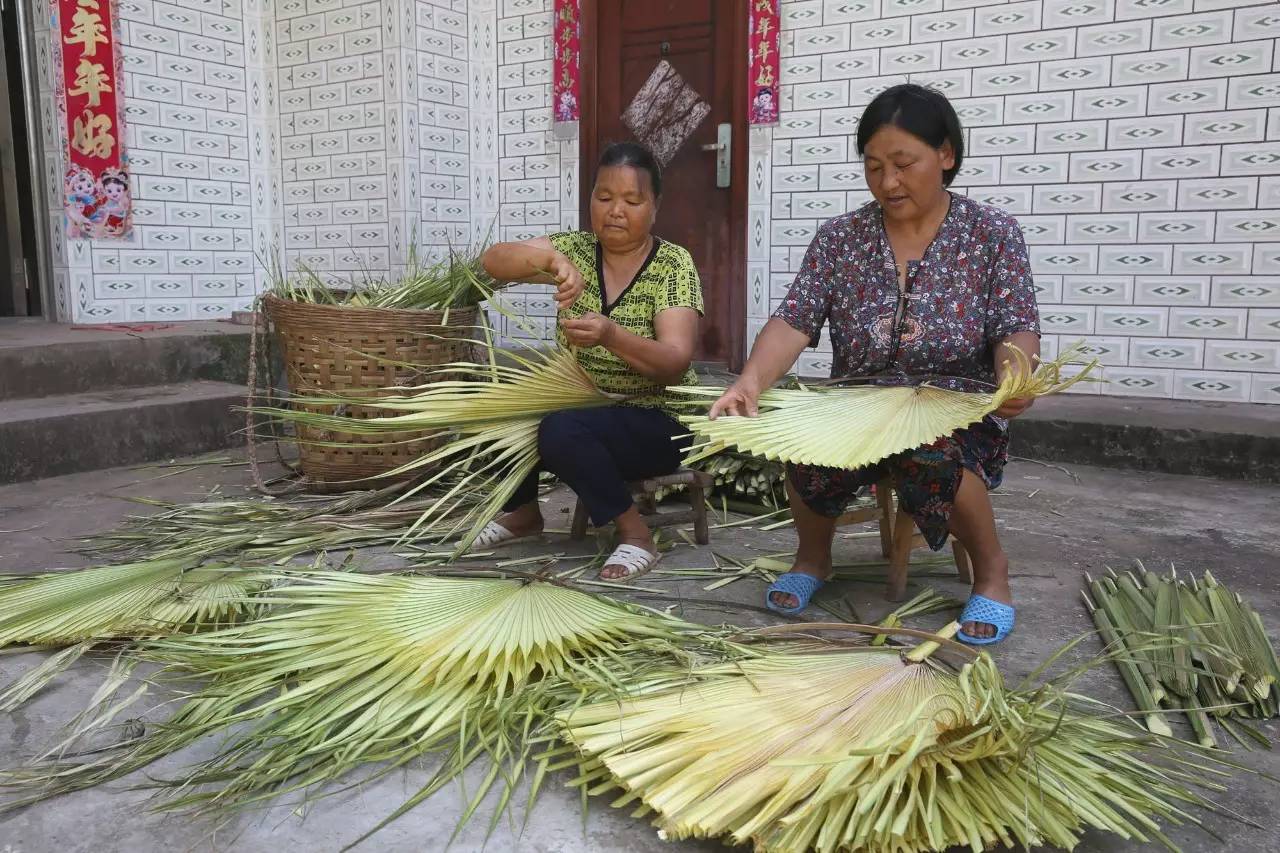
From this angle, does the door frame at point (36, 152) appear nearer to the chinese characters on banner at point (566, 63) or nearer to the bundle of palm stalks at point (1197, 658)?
the chinese characters on banner at point (566, 63)

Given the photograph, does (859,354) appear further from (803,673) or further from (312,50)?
(312,50)

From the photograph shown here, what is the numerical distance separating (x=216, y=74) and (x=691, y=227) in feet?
9.78

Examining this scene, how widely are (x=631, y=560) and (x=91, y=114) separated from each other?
435 centimetres

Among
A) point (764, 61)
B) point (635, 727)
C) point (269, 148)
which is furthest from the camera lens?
point (269, 148)

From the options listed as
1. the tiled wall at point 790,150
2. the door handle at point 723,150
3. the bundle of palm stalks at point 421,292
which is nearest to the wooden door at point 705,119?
the door handle at point 723,150

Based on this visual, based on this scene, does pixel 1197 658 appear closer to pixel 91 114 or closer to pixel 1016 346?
pixel 1016 346

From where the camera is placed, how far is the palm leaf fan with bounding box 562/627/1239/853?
1232mm

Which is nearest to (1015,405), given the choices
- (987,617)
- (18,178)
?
(987,617)

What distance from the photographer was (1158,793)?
4.90ft

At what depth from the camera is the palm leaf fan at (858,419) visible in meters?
1.80

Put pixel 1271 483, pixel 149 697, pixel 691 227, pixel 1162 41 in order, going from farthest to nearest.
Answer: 1. pixel 691 227
2. pixel 1162 41
3. pixel 1271 483
4. pixel 149 697

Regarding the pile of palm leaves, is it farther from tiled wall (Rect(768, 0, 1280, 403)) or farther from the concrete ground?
tiled wall (Rect(768, 0, 1280, 403))

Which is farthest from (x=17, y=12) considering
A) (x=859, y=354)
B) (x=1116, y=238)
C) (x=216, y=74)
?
(x=1116, y=238)

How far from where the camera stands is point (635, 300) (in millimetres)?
2699
